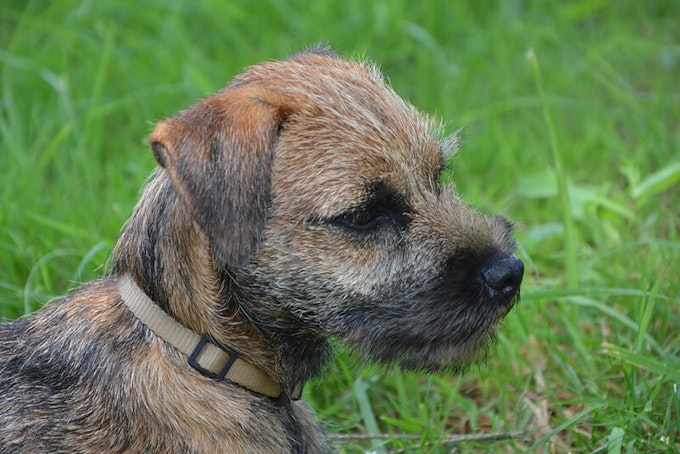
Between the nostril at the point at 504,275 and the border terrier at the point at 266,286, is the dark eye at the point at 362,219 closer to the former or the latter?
the border terrier at the point at 266,286

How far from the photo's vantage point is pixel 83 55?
605 cm

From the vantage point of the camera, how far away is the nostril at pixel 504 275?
3.00m

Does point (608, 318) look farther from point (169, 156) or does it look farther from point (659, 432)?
point (169, 156)

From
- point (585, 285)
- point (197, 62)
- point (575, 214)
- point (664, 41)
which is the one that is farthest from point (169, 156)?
point (664, 41)

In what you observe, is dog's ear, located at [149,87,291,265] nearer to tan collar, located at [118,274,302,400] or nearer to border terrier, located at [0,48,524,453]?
border terrier, located at [0,48,524,453]

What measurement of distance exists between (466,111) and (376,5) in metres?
1.19

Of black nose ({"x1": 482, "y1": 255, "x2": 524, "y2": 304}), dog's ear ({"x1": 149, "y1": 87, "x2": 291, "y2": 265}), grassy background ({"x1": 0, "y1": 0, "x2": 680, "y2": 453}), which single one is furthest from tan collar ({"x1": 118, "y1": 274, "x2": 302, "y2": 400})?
black nose ({"x1": 482, "y1": 255, "x2": 524, "y2": 304})

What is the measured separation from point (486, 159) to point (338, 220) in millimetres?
2876

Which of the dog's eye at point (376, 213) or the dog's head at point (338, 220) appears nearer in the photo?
the dog's head at point (338, 220)

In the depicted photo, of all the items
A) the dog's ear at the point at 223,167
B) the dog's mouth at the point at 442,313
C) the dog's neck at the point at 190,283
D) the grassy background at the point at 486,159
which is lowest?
the grassy background at the point at 486,159

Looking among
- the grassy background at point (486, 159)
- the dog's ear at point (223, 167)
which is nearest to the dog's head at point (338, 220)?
the dog's ear at point (223, 167)

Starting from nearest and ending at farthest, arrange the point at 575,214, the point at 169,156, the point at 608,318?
1. the point at 169,156
2. the point at 608,318
3. the point at 575,214

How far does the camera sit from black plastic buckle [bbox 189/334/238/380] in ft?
9.72

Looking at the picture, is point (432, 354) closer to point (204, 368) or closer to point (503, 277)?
point (503, 277)
